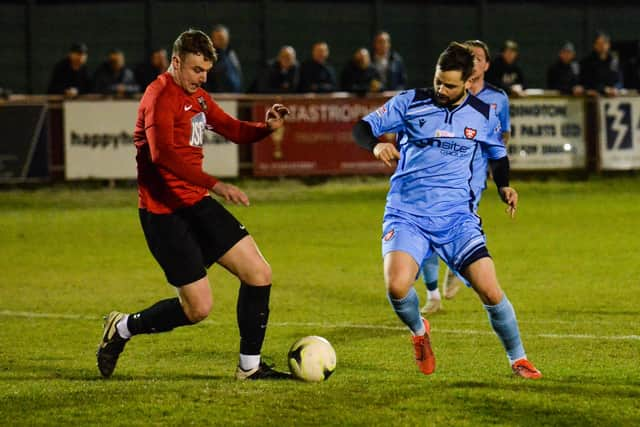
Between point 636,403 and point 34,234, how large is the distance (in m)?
11.2

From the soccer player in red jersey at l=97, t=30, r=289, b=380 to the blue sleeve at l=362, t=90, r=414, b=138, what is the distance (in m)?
0.59

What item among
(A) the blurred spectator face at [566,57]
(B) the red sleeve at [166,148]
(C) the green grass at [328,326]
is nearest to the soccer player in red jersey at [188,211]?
(B) the red sleeve at [166,148]

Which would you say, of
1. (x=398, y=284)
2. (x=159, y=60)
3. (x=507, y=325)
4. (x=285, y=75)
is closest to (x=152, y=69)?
(x=159, y=60)

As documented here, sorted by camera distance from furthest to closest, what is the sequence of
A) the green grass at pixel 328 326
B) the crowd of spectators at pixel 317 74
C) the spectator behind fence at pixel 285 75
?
the spectator behind fence at pixel 285 75 < the crowd of spectators at pixel 317 74 < the green grass at pixel 328 326

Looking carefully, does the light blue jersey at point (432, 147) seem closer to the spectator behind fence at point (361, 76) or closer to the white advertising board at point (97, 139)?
the white advertising board at point (97, 139)

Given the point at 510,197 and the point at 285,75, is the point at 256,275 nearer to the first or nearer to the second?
the point at 510,197

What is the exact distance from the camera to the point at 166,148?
7.32 meters

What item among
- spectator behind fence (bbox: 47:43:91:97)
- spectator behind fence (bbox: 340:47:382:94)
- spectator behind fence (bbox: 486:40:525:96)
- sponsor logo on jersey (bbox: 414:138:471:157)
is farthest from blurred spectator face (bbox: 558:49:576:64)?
sponsor logo on jersey (bbox: 414:138:471:157)

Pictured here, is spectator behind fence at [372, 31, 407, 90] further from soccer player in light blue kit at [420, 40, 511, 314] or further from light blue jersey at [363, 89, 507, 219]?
light blue jersey at [363, 89, 507, 219]

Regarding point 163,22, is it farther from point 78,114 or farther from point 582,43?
point 582,43

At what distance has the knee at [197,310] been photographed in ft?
25.2

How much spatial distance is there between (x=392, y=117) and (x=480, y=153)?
757mm

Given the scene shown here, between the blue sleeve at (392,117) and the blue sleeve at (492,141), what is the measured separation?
20.2 inches

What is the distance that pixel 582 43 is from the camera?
31750 millimetres
